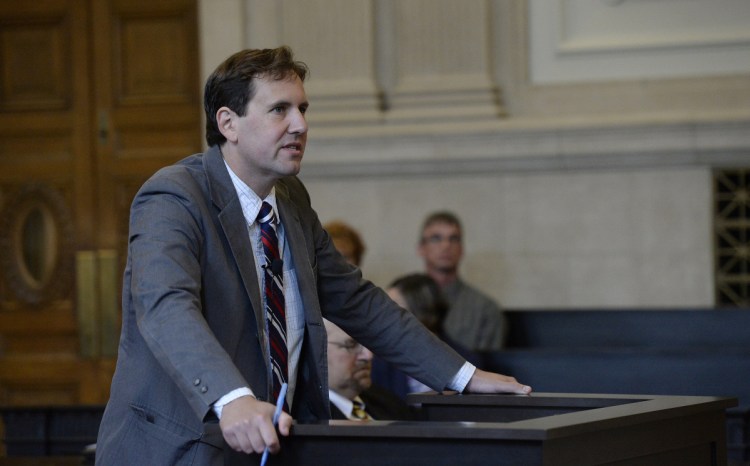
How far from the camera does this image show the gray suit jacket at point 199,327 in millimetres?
2781

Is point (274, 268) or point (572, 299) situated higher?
point (274, 268)

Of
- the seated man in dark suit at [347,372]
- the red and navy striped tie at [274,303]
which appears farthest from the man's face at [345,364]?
the red and navy striped tie at [274,303]

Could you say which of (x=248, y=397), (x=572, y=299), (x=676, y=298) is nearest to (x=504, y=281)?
(x=572, y=299)

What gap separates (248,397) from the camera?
266cm

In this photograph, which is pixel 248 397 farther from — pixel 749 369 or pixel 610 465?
pixel 749 369

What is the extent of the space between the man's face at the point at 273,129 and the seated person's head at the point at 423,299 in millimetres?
3094

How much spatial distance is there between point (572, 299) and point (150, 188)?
5.33 meters

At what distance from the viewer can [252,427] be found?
2.53 metres

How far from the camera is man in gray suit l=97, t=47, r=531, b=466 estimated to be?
2.83 m

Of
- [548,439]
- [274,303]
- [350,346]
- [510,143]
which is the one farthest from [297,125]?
[510,143]

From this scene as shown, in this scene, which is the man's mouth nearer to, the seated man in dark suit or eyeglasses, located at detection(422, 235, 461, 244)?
the seated man in dark suit

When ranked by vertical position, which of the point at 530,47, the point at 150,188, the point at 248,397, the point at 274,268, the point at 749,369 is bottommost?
the point at 749,369

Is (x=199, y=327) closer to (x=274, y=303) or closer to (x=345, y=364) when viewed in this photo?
Result: (x=274, y=303)

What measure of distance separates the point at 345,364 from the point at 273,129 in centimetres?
180
